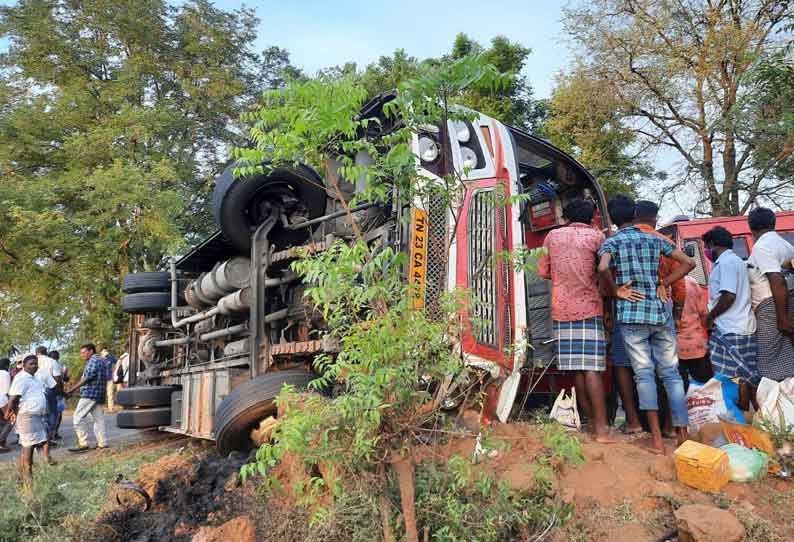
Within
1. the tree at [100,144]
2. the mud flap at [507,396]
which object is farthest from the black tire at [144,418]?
the tree at [100,144]

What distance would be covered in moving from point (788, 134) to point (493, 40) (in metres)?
8.54

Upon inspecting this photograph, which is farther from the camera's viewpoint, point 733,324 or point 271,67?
point 271,67

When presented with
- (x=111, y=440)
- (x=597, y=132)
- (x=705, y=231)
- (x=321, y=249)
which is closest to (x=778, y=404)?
(x=321, y=249)

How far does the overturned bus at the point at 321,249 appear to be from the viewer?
12.5ft

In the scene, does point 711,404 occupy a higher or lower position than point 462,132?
lower

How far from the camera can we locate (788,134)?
1245 centimetres

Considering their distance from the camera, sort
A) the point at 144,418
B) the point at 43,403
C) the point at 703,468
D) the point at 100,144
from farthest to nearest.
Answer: the point at 100,144 < the point at 43,403 < the point at 144,418 < the point at 703,468

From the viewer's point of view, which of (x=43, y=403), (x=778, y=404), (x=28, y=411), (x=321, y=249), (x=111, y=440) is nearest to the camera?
(x=778, y=404)

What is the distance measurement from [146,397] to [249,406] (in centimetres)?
287

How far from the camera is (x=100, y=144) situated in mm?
15031

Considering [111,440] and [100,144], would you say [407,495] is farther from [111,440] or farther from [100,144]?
[100,144]

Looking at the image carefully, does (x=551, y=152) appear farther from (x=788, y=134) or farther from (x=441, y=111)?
(x=788, y=134)

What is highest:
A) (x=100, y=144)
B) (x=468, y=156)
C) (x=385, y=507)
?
(x=100, y=144)

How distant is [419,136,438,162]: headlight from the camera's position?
13.7ft
